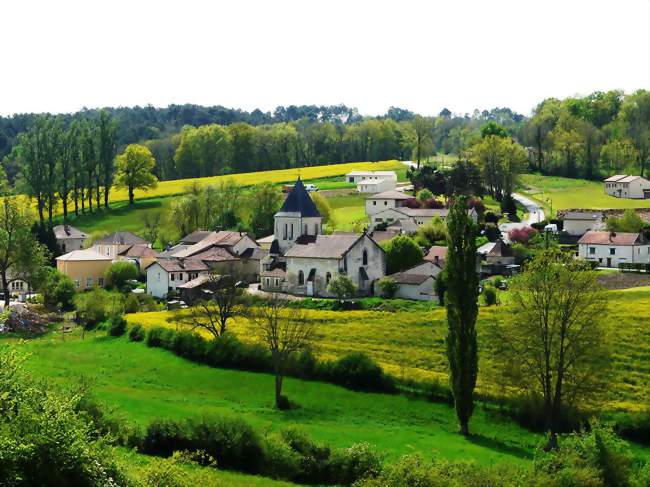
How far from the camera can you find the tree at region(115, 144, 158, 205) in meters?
99.6

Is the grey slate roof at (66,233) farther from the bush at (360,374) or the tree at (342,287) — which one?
the bush at (360,374)

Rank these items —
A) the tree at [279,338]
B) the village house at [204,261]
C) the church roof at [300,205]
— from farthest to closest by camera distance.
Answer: the church roof at [300,205] < the village house at [204,261] < the tree at [279,338]

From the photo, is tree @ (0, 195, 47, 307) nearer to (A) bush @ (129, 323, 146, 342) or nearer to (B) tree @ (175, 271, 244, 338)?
(B) tree @ (175, 271, 244, 338)

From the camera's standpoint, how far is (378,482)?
79.2 feet

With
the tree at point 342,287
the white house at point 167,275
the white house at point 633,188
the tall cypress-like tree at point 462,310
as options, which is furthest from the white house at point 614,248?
the white house at point 633,188

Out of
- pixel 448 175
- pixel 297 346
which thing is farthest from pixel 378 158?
pixel 297 346

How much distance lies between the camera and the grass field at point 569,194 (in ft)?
308

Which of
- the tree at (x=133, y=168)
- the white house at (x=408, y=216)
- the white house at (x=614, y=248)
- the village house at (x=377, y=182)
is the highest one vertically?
the tree at (x=133, y=168)

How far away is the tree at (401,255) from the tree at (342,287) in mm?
5435

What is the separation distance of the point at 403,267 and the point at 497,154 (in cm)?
3411

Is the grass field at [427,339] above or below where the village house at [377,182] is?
below

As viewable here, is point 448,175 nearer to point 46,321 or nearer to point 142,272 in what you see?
point 142,272

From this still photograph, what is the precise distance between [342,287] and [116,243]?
88.9 feet

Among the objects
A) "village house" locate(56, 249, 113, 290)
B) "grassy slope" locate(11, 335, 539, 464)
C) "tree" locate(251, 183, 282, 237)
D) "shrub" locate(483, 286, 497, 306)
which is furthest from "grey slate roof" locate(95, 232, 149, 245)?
"shrub" locate(483, 286, 497, 306)
